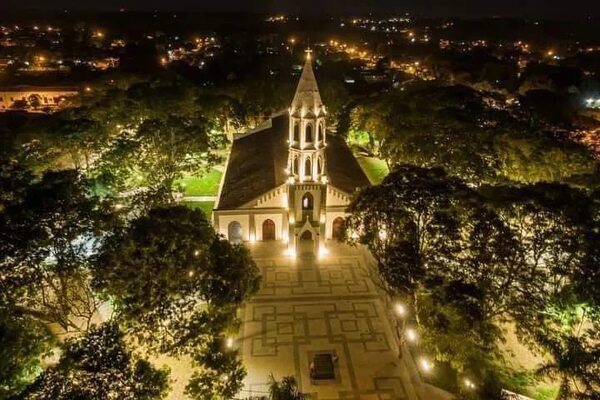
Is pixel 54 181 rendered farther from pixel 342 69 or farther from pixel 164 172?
pixel 342 69

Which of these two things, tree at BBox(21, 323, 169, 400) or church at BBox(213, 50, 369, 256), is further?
church at BBox(213, 50, 369, 256)

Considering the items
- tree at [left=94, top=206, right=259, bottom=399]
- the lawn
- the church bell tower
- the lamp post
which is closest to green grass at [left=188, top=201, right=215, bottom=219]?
the lawn

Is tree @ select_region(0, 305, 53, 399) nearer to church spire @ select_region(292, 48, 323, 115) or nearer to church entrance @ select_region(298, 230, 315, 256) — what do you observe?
church entrance @ select_region(298, 230, 315, 256)

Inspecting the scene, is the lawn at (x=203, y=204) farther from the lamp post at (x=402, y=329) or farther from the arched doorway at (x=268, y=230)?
the lamp post at (x=402, y=329)

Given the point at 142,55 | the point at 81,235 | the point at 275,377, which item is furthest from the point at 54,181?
the point at 142,55

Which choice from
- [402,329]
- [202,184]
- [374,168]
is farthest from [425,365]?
[374,168]
